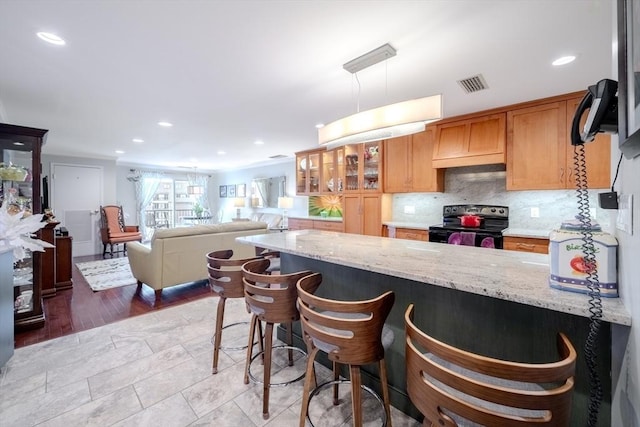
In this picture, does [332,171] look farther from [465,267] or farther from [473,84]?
[465,267]

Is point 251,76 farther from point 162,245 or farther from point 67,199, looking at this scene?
point 67,199

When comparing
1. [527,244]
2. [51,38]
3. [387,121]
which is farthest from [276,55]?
[527,244]

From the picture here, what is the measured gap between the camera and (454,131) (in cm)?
379

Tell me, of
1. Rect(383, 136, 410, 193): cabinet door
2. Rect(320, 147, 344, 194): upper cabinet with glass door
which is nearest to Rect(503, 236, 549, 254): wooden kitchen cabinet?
Rect(383, 136, 410, 193): cabinet door

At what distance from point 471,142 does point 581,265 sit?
3.05 metres

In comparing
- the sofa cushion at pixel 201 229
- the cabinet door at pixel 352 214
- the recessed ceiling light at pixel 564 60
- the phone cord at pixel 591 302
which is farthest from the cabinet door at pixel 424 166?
the phone cord at pixel 591 302

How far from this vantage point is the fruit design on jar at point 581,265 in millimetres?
945

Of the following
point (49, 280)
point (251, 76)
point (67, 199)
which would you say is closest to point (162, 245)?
point (49, 280)

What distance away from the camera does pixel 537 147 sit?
3.19 meters

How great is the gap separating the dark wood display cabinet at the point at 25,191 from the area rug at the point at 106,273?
1136 mm

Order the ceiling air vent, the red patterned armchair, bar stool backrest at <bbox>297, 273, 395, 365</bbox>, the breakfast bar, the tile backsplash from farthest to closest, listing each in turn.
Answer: the red patterned armchair < the tile backsplash < the ceiling air vent < bar stool backrest at <bbox>297, 273, 395, 365</bbox> < the breakfast bar

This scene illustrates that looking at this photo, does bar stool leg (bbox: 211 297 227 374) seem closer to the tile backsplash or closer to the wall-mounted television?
the wall-mounted television

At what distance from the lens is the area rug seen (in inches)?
165

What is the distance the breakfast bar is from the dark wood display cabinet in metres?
2.69
